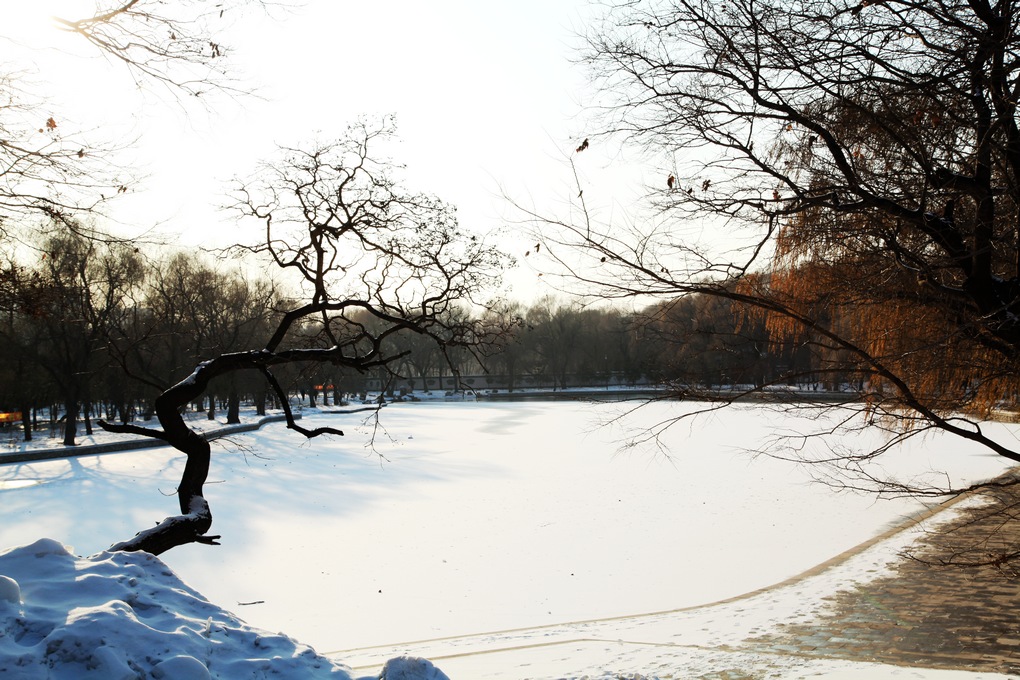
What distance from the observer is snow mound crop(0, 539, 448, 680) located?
11.1 feet

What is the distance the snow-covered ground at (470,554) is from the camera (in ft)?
15.4

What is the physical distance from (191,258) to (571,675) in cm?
3591

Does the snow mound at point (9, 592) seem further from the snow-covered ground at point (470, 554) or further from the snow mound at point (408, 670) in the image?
the snow mound at point (408, 670)

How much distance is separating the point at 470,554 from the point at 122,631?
351 inches

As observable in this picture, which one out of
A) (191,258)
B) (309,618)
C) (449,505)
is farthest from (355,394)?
(309,618)

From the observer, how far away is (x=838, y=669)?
21.4ft

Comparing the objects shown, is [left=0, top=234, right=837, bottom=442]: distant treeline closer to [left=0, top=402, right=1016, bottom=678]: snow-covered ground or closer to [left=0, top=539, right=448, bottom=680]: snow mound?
[left=0, top=402, right=1016, bottom=678]: snow-covered ground

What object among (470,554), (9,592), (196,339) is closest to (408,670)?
(9,592)

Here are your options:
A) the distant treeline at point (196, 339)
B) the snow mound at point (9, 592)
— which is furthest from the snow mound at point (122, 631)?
the distant treeline at point (196, 339)

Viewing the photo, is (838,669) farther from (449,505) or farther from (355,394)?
(355,394)

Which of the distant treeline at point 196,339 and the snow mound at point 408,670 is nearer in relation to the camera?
the snow mound at point 408,670

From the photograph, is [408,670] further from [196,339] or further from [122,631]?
[196,339]

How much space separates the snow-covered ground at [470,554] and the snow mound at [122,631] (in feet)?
0.06

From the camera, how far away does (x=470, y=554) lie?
40.0 feet
